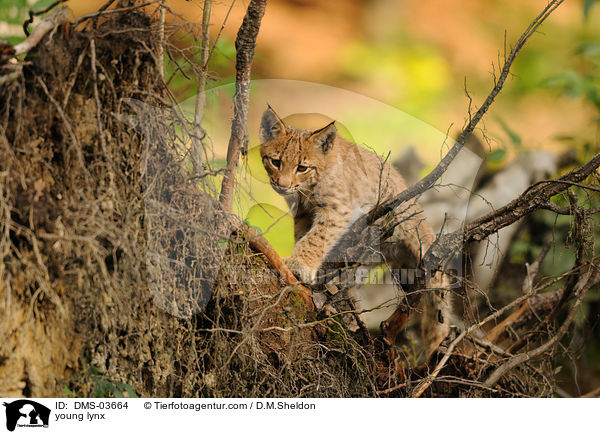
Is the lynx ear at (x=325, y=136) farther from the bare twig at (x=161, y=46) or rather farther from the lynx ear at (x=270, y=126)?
the bare twig at (x=161, y=46)

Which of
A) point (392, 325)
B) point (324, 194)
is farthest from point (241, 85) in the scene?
point (392, 325)

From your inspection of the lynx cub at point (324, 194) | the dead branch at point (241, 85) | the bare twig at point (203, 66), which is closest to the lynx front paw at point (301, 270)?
the lynx cub at point (324, 194)

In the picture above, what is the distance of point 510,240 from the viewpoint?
10.2 feet

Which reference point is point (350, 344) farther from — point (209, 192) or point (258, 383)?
point (209, 192)

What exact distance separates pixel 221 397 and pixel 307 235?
2.68ft

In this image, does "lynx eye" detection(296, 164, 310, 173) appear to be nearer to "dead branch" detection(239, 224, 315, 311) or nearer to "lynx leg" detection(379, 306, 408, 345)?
"dead branch" detection(239, 224, 315, 311)

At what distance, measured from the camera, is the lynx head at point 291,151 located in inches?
87.3

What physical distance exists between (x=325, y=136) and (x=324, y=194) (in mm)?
254

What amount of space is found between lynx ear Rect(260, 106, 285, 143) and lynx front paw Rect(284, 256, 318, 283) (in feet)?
1.74

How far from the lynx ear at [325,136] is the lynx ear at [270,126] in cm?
→ 15

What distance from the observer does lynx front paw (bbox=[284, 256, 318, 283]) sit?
6.73 feet
